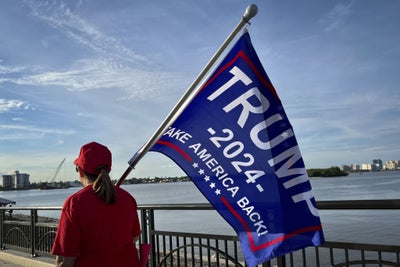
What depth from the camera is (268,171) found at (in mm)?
2934

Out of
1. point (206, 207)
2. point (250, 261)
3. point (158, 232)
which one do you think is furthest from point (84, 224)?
point (158, 232)

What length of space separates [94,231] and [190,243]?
9.70 ft

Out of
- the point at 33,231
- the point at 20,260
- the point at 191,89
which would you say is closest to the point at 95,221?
the point at 191,89

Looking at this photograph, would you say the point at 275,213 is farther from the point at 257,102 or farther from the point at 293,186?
the point at 257,102

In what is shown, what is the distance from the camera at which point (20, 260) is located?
9.23 m

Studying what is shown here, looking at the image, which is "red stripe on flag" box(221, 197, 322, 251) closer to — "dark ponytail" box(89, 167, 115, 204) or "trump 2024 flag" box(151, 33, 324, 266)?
"trump 2024 flag" box(151, 33, 324, 266)

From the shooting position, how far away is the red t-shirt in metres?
2.48

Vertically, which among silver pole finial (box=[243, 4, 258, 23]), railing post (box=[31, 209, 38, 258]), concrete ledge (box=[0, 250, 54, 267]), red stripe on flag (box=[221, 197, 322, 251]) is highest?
silver pole finial (box=[243, 4, 258, 23])

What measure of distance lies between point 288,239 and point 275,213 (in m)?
0.21

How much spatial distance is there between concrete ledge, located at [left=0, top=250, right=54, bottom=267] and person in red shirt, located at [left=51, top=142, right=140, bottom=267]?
6.27 metres

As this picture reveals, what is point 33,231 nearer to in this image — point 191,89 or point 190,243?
point 190,243

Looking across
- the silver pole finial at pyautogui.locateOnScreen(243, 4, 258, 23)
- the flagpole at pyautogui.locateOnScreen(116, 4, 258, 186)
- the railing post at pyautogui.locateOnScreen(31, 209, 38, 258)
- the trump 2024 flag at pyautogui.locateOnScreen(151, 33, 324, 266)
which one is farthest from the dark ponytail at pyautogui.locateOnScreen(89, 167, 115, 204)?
the railing post at pyautogui.locateOnScreen(31, 209, 38, 258)

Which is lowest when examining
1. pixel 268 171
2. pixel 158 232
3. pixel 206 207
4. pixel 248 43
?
pixel 158 232

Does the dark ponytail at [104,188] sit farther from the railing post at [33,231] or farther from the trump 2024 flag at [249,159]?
Result: the railing post at [33,231]
